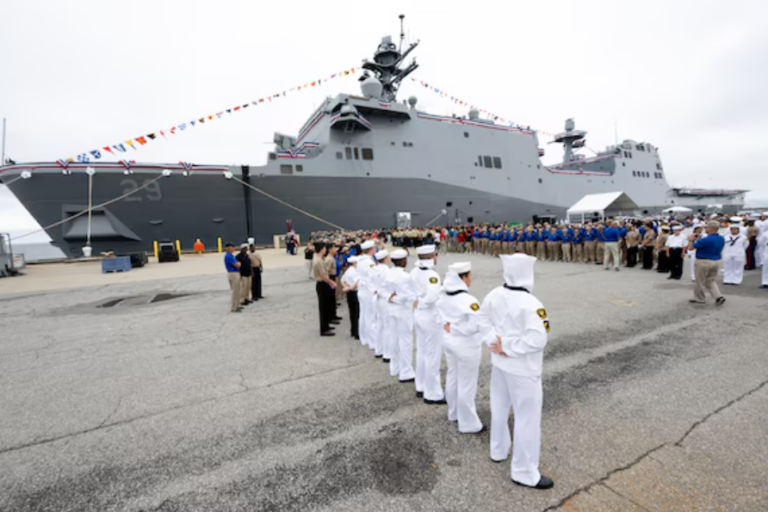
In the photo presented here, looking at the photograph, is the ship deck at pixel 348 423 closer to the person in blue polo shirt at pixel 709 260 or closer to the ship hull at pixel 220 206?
the person in blue polo shirt at pixel 709 260

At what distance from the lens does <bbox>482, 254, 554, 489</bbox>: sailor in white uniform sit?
2293 mm

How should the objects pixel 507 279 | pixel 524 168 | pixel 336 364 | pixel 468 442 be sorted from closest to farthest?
pixel 507 279 < pixel 468 442 < pixel 336 364 < pixel 524 168

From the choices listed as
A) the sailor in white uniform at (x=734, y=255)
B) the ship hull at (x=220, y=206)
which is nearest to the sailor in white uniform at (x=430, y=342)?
the sailor in white uniform at (x=734, y=255)

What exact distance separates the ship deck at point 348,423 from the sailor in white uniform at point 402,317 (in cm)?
22

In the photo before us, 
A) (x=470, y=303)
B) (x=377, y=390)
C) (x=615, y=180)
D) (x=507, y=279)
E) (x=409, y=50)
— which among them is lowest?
(x=377, y=390)

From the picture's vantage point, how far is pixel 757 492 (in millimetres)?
2158

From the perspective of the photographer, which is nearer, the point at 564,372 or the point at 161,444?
the point at 161,444

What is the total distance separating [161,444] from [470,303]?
9.31ft

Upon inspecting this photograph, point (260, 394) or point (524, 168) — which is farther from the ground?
point (524, 168)

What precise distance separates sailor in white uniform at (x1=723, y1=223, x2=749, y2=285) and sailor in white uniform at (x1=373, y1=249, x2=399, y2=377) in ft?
27.4

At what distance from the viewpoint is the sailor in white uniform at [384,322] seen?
14.1 feet

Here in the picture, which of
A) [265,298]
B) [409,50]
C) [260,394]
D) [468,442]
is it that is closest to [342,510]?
[468,442]

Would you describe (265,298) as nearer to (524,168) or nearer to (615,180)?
(524,168)

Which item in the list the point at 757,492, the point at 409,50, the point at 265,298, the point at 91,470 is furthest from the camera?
the point at 409,50
